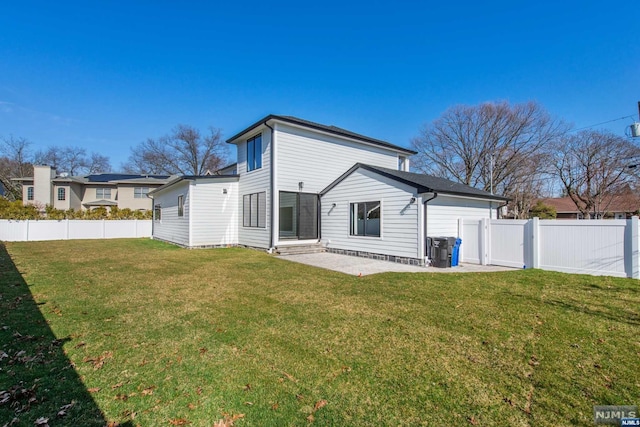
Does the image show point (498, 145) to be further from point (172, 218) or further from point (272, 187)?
point (172, 218)

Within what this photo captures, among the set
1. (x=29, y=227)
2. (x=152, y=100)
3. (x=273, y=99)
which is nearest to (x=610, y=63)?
(x=273, y=99)

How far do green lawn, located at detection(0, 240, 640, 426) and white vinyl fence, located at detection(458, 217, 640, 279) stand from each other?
3.80 ft

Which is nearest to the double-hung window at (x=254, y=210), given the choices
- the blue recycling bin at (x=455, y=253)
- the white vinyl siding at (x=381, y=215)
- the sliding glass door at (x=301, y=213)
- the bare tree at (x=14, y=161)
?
the sliding glass door at (x=301, y=213)

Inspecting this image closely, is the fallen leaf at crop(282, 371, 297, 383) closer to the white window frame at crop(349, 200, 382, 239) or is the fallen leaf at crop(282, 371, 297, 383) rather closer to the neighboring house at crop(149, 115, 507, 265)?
the neighboring house at crop(149, 115, 507, 265)

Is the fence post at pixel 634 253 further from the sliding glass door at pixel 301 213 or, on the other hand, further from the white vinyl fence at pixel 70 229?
the white vinyl fence at pixel 70 229

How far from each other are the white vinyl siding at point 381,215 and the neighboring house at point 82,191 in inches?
970

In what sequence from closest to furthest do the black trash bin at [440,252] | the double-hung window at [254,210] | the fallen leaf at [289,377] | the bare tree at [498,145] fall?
the fallen leaf at [289,377]
the black trash bin at [440,252]
the double-hung window at [254,210]
the bare tree at [498,145]

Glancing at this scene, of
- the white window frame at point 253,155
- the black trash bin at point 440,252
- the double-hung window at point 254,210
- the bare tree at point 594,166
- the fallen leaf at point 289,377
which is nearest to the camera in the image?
the fallen leaf at point 289,377

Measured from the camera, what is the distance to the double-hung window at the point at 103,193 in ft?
105

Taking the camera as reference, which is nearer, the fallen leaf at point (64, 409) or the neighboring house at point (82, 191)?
the fallen leaf at point (64, 409)

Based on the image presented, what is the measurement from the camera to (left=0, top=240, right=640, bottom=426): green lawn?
2299 millimetres

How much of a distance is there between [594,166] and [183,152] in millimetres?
43284

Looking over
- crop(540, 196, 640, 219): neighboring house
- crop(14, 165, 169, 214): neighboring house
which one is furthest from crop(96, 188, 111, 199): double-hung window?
crop(540, 196, 640, 219): neighboring house

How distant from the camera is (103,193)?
32.2 metres
